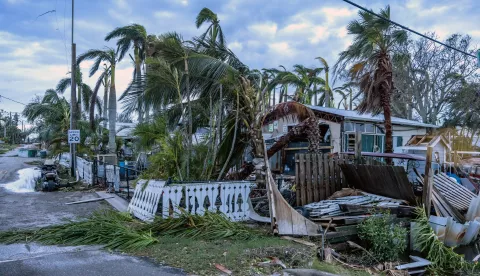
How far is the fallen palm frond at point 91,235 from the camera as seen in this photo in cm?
630

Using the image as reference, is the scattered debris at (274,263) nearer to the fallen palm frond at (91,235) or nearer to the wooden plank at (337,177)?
the fallen palm frond at (91,235)

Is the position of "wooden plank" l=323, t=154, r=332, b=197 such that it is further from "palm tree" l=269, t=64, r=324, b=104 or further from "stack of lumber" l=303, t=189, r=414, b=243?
"palm tree" l=269, t=64, r=324, b=104

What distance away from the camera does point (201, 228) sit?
23.0 feet

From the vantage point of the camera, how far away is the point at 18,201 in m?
11.0

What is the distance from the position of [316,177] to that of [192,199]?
9.96 ft

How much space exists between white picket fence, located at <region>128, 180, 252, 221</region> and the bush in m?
2.95

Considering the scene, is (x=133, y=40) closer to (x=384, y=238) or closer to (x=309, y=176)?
(x=309, y=176)

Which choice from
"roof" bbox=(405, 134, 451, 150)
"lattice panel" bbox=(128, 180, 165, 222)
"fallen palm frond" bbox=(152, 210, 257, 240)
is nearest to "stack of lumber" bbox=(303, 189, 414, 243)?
"fallen palm frond" bbox=(152, 210, 257, 240)

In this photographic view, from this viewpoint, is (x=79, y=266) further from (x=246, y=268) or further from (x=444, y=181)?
(x=444, y=181)

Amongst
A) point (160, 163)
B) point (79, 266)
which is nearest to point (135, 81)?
point (160, 163)

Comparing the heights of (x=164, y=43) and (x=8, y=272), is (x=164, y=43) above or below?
above

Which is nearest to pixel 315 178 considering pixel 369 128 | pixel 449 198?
pixel 449 198

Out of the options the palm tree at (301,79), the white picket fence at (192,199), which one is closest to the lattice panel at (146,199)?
the white picket fence at (192,199)

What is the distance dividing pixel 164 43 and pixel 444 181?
7.80 meters
